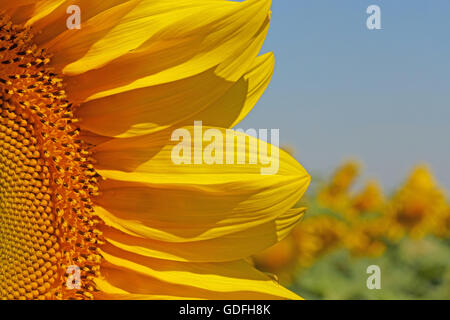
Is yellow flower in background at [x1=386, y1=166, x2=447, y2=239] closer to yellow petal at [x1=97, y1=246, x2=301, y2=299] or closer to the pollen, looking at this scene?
yellow petal at [x1=97, y1=246, x2=301, y2=299]

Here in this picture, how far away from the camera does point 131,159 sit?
1.35m

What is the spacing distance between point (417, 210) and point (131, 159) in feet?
11.1

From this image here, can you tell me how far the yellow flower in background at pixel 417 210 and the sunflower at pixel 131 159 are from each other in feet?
10.4

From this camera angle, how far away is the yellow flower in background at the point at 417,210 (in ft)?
14.1

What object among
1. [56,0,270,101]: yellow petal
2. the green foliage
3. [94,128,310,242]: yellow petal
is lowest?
the green foliage

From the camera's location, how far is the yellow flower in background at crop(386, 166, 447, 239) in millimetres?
4305

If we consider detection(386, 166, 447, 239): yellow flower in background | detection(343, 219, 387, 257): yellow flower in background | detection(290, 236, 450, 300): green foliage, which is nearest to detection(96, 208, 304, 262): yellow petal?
detection(290, 236, 450, 300): green foliage

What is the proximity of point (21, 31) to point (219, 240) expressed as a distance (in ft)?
2.04

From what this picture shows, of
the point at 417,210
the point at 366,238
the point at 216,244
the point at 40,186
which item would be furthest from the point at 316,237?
the point at 40,186

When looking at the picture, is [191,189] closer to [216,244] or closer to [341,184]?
[216,244]

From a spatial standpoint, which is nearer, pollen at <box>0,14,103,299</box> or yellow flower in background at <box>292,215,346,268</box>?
pollen at <box>0,14,103,299</box>

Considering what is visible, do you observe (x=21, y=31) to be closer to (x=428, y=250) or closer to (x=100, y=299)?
(x=100, y=299)

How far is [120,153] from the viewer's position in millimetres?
1361
